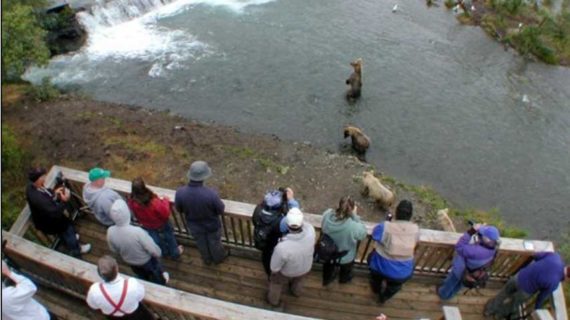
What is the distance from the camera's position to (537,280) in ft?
18.9

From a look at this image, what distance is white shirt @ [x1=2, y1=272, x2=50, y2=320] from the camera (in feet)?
14.8

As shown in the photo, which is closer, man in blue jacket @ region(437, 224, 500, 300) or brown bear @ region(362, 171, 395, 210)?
man in blue jacket @ region(437, 224, 500, 300)

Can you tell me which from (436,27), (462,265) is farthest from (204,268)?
(436,27)

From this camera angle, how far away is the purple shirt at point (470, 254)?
19.2 feet

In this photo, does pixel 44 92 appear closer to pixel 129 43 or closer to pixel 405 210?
pixel 129 43

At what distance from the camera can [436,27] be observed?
25328 millimetres

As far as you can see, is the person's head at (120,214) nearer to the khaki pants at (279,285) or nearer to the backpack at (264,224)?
the backpack at (264,224)

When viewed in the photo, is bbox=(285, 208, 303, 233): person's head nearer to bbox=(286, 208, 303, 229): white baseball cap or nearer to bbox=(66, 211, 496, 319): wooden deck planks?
bbox=(286, 208, 303, 229): white baseball cap

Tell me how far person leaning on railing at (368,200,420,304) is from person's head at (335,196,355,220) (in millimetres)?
606

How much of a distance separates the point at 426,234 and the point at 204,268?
3506mm

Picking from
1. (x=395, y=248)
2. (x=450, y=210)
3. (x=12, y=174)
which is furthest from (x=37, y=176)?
(x=450, y=210)

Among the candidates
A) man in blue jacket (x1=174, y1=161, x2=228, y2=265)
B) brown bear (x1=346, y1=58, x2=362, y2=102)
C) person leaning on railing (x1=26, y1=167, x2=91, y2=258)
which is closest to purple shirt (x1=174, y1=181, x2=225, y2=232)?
man in blue jacket (x1=174, y1=161, x2=228, y2=265)

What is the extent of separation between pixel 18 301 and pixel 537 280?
246 inches

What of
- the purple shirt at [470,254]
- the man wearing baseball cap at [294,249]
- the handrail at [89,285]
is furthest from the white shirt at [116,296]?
the purple shirt at [470,254]
